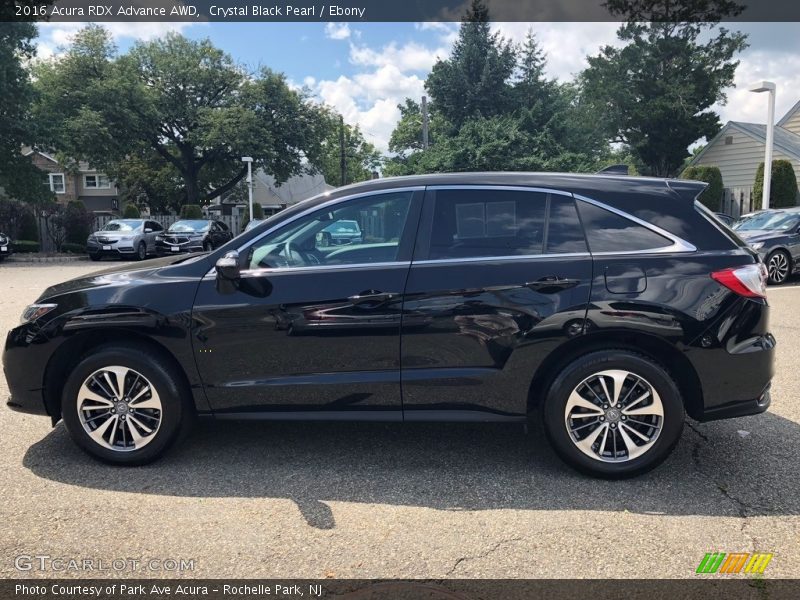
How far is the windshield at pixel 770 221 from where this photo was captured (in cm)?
1301

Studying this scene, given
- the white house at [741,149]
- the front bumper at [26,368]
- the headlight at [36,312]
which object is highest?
the white house at [741,149]

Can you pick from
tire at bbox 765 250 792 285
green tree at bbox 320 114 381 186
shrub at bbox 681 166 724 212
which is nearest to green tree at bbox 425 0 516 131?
shrub at bbox 681 166 724 212

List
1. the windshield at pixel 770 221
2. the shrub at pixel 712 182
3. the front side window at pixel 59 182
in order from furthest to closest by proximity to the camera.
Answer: the front side window at pixel 59 182 < the shrub at pixel 712 182 < the windshield at pixel 770 221

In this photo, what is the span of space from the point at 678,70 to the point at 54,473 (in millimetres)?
36950

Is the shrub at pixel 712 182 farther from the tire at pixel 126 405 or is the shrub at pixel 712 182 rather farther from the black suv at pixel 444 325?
the tire at pixel 126 405

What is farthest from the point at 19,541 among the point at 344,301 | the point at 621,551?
the point at 621,551

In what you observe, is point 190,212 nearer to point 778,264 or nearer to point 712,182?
point 712,182

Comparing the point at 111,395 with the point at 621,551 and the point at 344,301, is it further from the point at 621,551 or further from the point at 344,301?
the point at 621,551

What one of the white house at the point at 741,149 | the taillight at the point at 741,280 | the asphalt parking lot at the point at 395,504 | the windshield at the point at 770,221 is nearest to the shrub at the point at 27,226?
the asphalt parking lot at the point at 395,504

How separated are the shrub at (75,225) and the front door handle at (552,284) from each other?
2672 centimetres

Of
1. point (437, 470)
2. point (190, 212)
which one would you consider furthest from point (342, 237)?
point (190, 212)

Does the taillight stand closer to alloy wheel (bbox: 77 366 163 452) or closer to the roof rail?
the roof rail

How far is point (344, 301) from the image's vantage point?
12.1 ft

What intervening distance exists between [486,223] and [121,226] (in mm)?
23554
